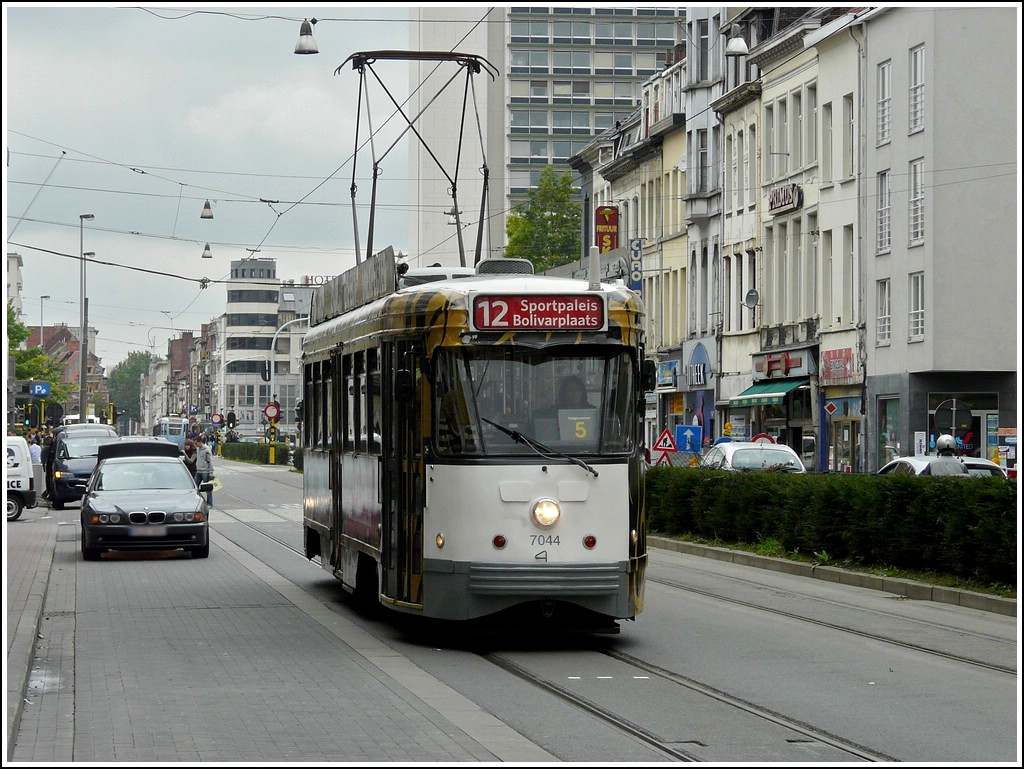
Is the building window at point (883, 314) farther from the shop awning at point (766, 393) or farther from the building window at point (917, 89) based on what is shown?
the shop awning at point (766, 393)

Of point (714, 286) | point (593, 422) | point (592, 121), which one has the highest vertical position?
point (592, 121)

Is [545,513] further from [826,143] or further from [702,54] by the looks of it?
[702,54]

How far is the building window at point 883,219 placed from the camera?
45.9 metres

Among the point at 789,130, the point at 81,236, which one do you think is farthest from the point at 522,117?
the point at 789,130

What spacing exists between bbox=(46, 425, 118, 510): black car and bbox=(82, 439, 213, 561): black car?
632 inches

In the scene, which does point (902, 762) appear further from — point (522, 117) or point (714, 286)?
point (522, 117)

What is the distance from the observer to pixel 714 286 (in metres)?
61.5

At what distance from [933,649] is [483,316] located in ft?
14.7

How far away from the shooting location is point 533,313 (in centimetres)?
1392

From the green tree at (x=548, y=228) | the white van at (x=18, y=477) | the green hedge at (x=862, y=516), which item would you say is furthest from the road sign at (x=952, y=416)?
the green tree at (x=548, y=228)

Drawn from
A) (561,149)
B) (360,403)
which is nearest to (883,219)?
(360,403)

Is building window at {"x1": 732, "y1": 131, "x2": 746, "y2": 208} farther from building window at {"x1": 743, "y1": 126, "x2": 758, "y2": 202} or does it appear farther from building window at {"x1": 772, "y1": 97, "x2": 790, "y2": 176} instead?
building window at {"x1": 772, "y1": 97, "x2": 790, "y2": 176}

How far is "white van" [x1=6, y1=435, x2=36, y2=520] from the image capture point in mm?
36562

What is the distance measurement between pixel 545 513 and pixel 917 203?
32.6 m
